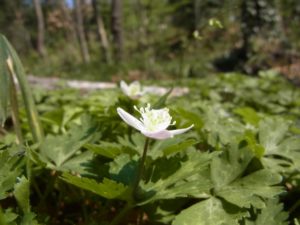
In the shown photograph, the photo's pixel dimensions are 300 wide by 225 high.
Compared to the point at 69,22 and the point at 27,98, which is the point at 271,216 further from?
the point at 69,22

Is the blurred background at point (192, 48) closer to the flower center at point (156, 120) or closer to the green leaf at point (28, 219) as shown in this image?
the flower center at point (156, 120)

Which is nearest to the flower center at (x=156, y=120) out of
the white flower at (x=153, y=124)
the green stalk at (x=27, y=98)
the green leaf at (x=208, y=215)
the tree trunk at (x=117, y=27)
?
the white flower at (x=153, y=124)

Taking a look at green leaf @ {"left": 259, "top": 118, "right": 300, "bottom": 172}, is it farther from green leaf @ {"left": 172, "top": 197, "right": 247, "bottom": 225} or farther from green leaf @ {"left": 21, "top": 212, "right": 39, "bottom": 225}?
green leaf @ {"left": 21, "top": 212, "right": 39, "bottom": 225}

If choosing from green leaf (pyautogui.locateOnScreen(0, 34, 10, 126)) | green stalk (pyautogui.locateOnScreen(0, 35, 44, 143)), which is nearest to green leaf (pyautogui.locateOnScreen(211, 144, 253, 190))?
green leaf (pyautogui.locateOnScreen(0, 34, 10, 126))

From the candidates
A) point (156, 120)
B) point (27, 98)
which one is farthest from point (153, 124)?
point (27, 98)

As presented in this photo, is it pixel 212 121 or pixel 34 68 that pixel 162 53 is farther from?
pixel 212 121

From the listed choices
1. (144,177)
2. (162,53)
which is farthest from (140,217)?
(162,53)
